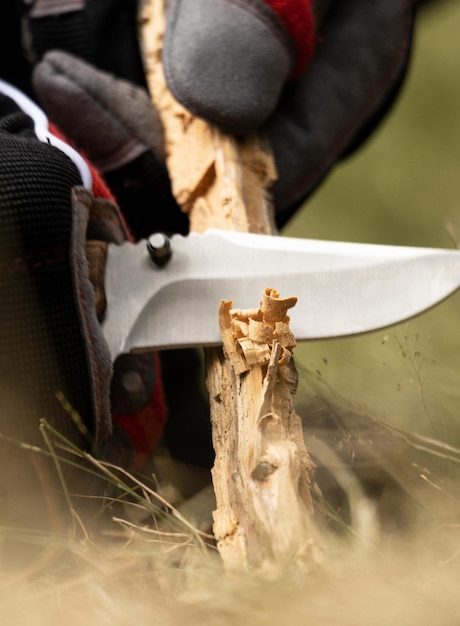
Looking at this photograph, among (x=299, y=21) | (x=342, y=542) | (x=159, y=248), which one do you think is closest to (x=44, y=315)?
(x=159, y=248)

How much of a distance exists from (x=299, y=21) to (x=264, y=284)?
0.87 ft

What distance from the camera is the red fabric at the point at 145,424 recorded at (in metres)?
0.53

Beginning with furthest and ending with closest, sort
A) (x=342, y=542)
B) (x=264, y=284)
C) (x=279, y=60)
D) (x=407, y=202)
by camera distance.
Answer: (x=407, y=202) < (x=279, y=60) < (x=264, y=284) < (x=342, y=542)

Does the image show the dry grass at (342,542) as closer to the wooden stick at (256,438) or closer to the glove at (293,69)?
the wooden stick at (256,438)

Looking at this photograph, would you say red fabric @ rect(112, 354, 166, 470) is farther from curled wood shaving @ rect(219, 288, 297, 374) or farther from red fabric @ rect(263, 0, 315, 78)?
red fabric @ rect(263, 0, 315, 78)

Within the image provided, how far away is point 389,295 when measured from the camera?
44cm

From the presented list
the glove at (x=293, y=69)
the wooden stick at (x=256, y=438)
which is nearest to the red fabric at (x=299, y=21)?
the glove at (x=293, y=69)

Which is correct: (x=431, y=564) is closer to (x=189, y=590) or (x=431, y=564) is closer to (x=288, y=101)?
(x=189, y=590)

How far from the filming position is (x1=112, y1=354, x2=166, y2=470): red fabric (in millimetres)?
534

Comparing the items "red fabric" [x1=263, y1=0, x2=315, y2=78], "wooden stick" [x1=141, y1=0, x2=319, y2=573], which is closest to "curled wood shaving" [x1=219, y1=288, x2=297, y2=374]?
"wooden stick" [x1=141, y1=0, x2=319, y2=573]

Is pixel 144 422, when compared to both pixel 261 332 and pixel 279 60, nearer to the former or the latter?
pixel 261 332

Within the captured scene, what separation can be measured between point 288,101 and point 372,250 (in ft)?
0.87

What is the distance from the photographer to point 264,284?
452 millimetres

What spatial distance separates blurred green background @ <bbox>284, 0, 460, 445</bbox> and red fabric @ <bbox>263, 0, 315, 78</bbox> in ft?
0.61
